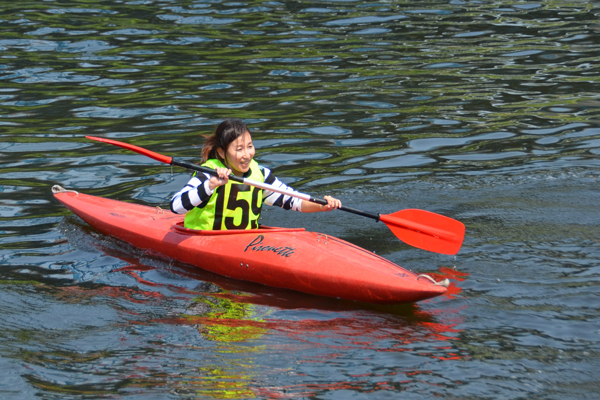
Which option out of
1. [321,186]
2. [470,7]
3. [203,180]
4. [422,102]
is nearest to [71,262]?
[203,180]

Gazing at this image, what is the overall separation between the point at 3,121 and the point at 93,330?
5886 millimetres

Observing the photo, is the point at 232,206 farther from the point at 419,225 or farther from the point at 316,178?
the point at 316,178

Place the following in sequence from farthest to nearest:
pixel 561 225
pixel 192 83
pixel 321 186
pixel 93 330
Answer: pixel 192 83, pixel 321 186, pixel 561 225, pixel 93 330

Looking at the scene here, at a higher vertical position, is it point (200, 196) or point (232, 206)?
point (200, 196)

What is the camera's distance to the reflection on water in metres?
3.78

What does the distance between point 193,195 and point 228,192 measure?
299 mm

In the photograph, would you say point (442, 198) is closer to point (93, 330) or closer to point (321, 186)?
point (321, 186)

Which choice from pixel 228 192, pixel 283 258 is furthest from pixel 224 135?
pixel 283 258

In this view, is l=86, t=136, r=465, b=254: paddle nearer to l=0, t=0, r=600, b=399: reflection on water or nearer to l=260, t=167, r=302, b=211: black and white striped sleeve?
l=0, t=0, r=600, b=399: reflection on water

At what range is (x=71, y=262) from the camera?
5648mm

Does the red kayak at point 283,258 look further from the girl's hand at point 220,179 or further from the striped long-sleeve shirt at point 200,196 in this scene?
the girl's hand at point 220,179

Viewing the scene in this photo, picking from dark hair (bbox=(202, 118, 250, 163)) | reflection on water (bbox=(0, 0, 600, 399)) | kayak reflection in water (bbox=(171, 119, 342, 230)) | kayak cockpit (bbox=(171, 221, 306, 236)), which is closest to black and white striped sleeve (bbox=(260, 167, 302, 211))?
kayak reflection in water (bbox=(171, 119, 342, 230))

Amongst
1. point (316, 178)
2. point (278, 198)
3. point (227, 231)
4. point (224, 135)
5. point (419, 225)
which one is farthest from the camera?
point (316, 178)

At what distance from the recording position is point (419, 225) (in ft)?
17.4
